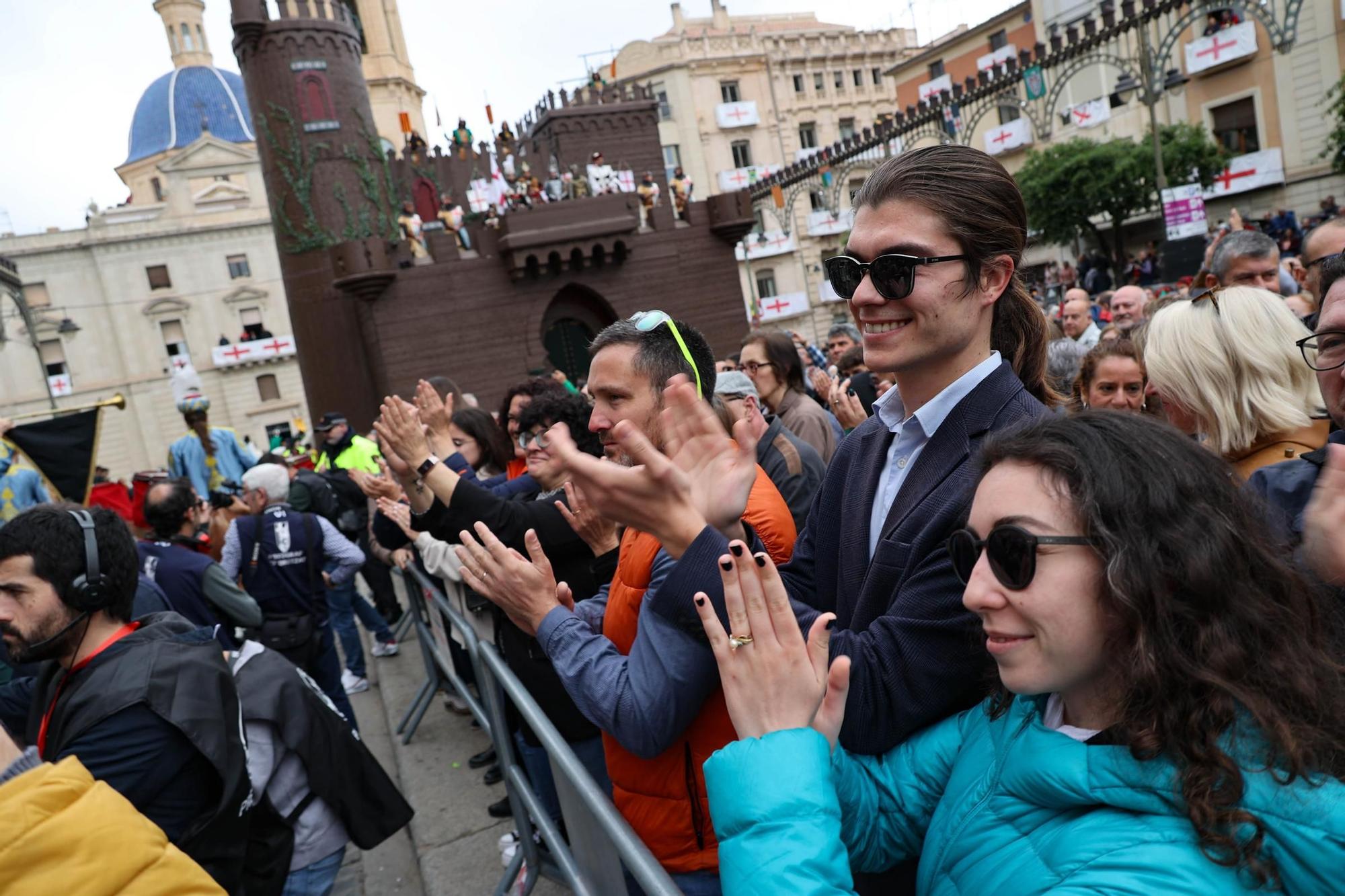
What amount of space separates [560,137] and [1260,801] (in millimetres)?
20281

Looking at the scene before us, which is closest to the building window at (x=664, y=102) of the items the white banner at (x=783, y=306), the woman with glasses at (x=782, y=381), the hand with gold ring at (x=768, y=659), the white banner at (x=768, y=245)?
the white banner at (x=768, y=245)

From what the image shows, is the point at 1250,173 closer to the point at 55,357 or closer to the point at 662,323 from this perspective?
the point at 662,323

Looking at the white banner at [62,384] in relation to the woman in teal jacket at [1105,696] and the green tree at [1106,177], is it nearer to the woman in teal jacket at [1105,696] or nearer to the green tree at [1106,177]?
the green tree at [1106,177]

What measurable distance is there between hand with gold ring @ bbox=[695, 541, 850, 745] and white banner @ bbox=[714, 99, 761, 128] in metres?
46.4

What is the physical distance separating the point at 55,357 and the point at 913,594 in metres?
50.4

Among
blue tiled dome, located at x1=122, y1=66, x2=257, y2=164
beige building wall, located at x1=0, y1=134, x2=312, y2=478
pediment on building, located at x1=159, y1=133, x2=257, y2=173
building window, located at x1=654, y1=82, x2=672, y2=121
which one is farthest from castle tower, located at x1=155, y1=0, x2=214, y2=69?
building window, located at x1=654, y1=82, x2=672, y2=121

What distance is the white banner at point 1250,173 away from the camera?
2731cm

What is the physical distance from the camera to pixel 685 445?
1542 mm

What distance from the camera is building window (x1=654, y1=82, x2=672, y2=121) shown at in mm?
44312

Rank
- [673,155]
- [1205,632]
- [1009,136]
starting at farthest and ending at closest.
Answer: [673,155] → [1009,136] → [1205,632]

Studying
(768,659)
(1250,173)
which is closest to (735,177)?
(1250,173)

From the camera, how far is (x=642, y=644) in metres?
1.72

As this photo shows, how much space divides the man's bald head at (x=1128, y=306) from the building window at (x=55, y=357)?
4781cm

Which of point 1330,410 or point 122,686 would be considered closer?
point 1330,410
